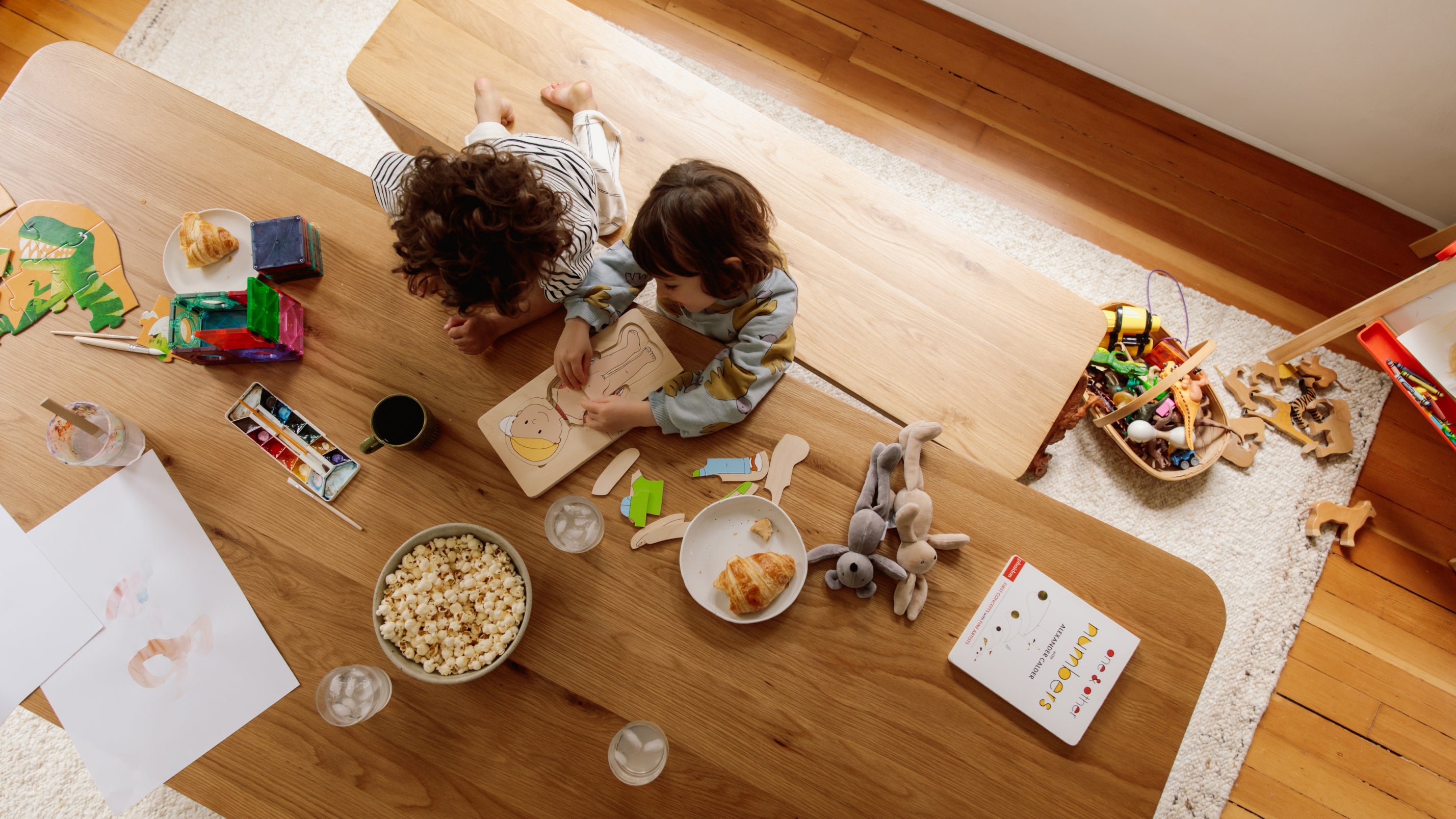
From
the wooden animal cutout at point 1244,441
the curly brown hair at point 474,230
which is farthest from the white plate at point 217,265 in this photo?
the wooden animal cutout at point 1244,441

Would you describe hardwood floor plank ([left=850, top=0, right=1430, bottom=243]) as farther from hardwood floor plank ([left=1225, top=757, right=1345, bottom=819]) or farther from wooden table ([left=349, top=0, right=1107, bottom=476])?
hardwood floor plank ([left=1225, top=757, right=1345, bottom=819])

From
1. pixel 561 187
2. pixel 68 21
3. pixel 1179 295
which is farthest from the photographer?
pixel 68 21

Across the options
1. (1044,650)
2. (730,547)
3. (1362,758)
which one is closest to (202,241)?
(730,547)

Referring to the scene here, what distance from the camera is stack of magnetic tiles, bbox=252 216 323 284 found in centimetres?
96

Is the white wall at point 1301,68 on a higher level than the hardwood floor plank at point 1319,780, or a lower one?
higher

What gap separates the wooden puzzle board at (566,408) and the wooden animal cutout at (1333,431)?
1.61 meters

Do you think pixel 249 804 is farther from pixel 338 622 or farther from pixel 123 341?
pixel 123 341

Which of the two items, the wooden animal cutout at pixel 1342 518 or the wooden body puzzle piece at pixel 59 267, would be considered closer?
the wooden body puzzle piece at pixel 59 267

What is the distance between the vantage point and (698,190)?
2.92 feet

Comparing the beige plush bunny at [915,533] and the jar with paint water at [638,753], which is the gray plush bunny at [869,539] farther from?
the jar with paint water at [638,753]

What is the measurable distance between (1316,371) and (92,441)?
2.39 m

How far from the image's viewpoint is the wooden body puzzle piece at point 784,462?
0.92m

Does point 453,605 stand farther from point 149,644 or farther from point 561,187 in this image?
point 561,187

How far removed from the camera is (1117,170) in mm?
1855
